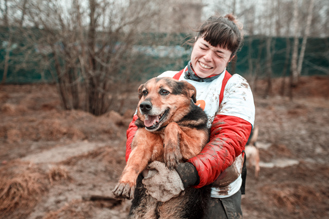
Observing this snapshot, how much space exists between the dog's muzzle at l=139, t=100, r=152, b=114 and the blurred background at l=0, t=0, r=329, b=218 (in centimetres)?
121

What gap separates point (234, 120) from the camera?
1816mm

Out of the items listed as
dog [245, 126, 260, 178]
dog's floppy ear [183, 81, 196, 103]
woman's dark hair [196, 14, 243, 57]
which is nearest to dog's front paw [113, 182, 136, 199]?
dog's floppy ear [183, 81, 196, 103]

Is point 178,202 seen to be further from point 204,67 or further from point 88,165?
point 88,165

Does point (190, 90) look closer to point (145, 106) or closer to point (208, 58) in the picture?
point (208, 58)

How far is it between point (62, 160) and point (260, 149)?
5.55 meters

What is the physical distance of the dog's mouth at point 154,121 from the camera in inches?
74.9

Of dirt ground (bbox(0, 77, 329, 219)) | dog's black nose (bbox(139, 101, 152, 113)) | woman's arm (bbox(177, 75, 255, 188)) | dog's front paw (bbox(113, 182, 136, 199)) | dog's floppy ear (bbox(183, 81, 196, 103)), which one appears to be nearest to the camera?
dog's front paw (bbox(113, 182, 136, 199))

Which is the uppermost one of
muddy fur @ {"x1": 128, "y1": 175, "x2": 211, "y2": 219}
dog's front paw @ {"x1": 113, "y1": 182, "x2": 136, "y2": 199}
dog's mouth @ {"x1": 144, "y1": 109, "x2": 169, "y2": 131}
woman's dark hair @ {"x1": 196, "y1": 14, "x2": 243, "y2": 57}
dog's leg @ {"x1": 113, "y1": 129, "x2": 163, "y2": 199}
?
woman's dark hair @ {"x1": 196, "y1": 14, "x2": 243, "y2": 57}

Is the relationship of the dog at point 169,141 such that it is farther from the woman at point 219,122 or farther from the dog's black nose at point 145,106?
the woman at point 219,122

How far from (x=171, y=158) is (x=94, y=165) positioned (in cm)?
361

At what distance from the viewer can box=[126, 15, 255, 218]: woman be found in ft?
5.45

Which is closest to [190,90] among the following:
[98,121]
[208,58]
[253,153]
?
[208,58]

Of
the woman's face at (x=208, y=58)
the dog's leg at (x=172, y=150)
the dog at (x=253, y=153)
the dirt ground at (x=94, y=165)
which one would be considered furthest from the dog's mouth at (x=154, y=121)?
the dog at (x=253, y=153)

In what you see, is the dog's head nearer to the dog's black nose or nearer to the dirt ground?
the dog's black nose
